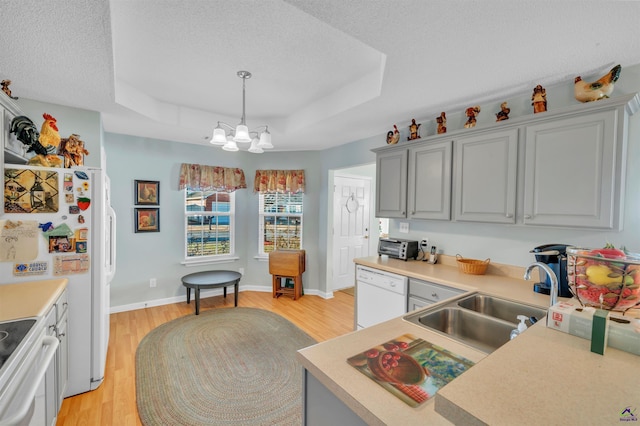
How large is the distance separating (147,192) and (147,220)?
39 cm

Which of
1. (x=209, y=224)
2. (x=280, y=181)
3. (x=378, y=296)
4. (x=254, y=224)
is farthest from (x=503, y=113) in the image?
(x=209, y=224)

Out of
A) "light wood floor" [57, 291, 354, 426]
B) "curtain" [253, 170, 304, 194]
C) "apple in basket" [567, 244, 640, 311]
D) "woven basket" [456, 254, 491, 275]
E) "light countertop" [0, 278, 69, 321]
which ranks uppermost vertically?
"curtain" [253, 170, 304, 194]

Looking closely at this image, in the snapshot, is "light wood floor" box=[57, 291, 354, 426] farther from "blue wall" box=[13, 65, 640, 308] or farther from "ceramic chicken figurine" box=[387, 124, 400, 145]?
"ceramic chicken figurine" box=[387, 124, 400, 145]

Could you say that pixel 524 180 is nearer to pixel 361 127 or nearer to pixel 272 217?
pixel 361 127

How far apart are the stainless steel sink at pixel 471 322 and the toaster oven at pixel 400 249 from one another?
114 cm

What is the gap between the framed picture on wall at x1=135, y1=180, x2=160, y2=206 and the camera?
3.79 m

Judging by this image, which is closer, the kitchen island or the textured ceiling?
the kitchen island

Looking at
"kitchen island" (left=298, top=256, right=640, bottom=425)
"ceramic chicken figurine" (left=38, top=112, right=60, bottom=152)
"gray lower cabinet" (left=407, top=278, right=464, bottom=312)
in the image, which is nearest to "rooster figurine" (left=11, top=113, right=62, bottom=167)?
"ceramic chicken figurine" (left=38, top=112, right=60, bottom=152)

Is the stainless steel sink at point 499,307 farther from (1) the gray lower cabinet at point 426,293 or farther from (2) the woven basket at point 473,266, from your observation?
(2) the woven basket at point 473,266

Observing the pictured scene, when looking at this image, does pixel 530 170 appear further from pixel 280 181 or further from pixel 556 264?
pixel 280 181

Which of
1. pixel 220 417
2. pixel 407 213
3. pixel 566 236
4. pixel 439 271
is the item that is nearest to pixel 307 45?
pixel 407 213

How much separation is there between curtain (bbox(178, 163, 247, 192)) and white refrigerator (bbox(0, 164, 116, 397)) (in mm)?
1875

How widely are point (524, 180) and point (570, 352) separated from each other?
160 cm

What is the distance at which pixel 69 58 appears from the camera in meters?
1.79
